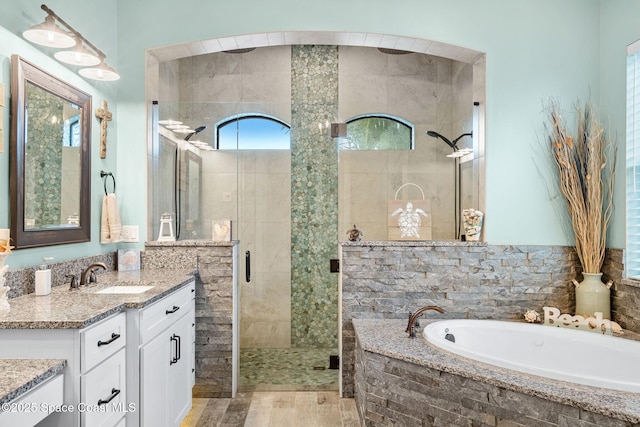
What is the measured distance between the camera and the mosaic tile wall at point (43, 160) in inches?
92.7

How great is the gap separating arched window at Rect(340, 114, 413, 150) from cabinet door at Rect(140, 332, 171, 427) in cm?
179

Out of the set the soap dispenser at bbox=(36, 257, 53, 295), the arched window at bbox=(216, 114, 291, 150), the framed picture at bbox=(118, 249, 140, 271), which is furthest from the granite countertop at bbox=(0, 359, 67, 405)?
the arched window at bbox=(216, 114, 291, 150)

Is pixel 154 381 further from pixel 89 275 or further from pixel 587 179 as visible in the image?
pixel 587 179

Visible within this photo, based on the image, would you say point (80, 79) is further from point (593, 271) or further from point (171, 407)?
point (593, 271)

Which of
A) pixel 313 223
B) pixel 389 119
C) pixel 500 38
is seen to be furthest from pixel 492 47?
pixel 313 223

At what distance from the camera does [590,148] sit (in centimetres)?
312

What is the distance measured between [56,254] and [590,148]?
3.35 meters

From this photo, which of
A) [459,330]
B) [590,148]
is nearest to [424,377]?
[459,330]

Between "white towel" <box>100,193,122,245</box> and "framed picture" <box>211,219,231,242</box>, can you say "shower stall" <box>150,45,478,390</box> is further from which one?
"white towel" <box>100,193,122,245</box>

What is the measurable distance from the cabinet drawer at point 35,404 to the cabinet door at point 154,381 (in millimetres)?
569

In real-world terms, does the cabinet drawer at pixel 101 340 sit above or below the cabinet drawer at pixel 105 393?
above

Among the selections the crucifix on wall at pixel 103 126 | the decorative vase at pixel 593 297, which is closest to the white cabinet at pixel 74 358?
the crucifix on wall at pixel 103 126

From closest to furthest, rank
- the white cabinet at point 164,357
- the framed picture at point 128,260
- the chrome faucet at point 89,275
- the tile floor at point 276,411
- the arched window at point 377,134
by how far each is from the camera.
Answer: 1. the white cabinet at point 164,357
2. the chrome faucet at point 89,275
3. the tile floor at point 276,411
4. the framed picture at point 128,260
5. the arched window at point 377,134

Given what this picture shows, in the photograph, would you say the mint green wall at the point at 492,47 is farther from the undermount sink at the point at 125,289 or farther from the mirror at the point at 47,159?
the undermount sink at the point at 125,289
